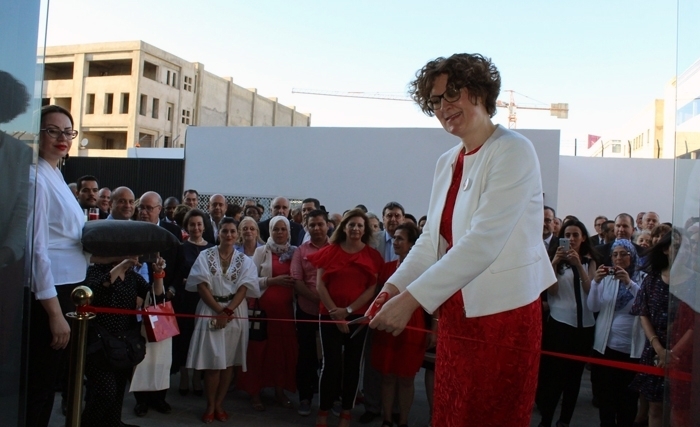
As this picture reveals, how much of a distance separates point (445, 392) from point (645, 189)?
1608cm

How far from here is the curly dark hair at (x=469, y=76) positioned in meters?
2.27

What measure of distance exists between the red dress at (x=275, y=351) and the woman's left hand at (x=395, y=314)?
3.90 metres

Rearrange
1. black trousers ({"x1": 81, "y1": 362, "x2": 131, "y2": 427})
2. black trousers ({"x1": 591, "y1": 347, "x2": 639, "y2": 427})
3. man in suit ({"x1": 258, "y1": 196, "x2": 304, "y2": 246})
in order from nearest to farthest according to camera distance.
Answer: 1. black trousers ({"x1": 81, "y1": 362, "x2": 131, "y2": 427})
2. black trousers ({"x1": 591, "y1": 347, "x2": 639, "y2": 427})
3. man in suit ({"x1": 258, "y1": 196, "x2": 304, "y2": 246})

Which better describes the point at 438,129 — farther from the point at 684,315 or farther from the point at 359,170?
the point at 684,315

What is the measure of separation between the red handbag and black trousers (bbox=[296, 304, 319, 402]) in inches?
50.7

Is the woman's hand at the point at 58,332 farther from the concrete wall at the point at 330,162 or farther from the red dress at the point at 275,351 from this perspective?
the concrete wall at the point at 330,162

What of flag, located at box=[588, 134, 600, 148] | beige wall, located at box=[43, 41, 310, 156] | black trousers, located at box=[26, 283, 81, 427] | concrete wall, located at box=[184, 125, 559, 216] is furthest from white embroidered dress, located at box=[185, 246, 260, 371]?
flag, located at box=[588, 134, 600, 148]

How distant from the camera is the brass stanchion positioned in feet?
9.83

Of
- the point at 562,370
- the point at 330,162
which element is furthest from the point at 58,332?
the point at 330,162

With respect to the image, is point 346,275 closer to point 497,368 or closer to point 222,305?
point 222,305

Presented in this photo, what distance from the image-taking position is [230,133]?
63.2 ft

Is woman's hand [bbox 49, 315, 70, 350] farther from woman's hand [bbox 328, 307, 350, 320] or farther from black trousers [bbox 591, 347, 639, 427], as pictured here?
black trousers [bbox 591, 347, 639, 427]

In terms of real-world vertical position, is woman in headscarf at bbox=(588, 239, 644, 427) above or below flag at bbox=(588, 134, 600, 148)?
below

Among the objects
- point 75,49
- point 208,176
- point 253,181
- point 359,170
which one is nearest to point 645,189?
point 359,170
